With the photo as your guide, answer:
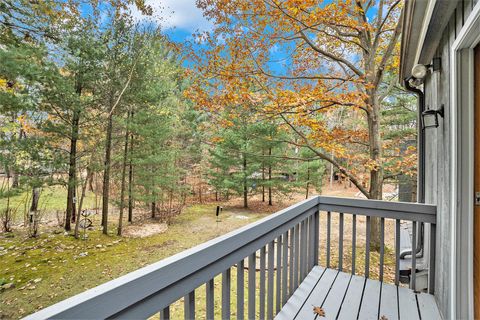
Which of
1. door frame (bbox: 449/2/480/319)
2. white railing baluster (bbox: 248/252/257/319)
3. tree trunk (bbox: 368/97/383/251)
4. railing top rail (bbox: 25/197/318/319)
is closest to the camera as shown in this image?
railing top rail (bbox: 25/197/318/319)

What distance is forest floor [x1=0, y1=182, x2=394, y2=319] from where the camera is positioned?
4.96 meters

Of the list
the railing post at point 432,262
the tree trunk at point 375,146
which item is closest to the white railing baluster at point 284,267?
the railing post at point 432,262

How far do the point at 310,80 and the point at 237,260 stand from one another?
559 centimetres

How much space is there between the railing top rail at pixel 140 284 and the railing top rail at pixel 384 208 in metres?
1.63

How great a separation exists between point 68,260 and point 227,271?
702 cm

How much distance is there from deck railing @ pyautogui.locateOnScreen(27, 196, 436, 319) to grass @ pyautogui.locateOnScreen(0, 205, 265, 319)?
16.2ft

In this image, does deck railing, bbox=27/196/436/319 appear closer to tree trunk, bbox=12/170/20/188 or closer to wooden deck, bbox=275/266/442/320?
wooden deck, bbox=275/266/442/320

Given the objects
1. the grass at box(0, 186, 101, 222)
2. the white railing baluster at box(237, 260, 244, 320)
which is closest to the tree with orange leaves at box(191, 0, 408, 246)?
the white railing baluster at box(237, 260, 244, 320)

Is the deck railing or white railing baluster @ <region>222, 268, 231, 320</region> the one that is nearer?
the deck railing

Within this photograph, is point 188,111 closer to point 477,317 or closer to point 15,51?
point 15,51

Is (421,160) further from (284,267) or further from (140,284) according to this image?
(140,284)

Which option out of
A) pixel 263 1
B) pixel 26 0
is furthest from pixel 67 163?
pixel 263 1

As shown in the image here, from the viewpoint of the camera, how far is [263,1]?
521 cm

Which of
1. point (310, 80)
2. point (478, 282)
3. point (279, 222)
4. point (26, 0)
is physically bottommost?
point (478, 282)
